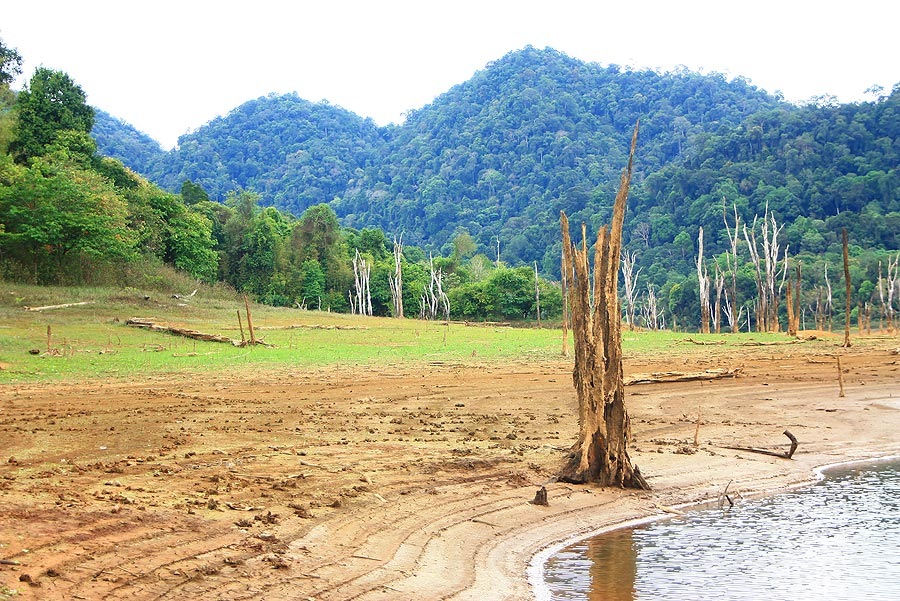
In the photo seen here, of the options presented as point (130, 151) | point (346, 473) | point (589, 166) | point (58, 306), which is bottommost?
point (346, 473)

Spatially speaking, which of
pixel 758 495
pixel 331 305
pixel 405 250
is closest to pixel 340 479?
pixel 758 495

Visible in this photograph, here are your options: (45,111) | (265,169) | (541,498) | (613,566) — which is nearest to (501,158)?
(265,169)

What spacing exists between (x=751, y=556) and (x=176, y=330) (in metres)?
30.5

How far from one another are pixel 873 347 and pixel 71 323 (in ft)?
109

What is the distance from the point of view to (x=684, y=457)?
14844mm

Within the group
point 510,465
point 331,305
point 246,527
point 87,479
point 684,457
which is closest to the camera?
point 246,527

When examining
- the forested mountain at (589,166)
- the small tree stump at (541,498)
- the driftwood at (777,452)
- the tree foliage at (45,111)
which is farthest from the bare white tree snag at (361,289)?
the small tree stump at (541,498)

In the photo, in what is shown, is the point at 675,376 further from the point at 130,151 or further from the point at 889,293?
the point at 130,151

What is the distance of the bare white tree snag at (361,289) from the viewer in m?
76.4

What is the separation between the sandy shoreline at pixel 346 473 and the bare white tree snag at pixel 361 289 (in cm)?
5247

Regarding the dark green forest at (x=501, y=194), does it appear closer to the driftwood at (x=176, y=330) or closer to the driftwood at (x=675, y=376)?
the driftwood at (x=176, y=330)

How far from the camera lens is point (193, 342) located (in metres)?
35.2

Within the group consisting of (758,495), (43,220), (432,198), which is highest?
(432,198)

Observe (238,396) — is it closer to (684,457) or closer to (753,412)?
(684,457)
